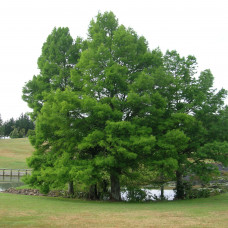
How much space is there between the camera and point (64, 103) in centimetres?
1695

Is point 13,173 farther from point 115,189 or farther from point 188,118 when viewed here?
point 188,118

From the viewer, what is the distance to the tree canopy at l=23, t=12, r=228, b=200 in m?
17.0

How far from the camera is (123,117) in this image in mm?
19016

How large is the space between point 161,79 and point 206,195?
32.8 feet

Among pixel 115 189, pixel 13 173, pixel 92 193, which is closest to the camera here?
pixel 115 189

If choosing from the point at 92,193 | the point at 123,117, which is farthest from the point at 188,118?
the point at 92,193

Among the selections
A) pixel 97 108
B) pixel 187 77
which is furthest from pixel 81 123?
pixel 187 77

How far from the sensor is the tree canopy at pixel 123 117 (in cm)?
1695

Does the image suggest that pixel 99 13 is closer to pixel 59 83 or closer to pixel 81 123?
pixel 59 83

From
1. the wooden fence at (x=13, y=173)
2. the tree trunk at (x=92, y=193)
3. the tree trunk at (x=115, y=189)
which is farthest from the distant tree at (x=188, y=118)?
the wooden fence at (x=13, y=173)

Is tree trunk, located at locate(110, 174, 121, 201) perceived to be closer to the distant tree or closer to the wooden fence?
the distant tree

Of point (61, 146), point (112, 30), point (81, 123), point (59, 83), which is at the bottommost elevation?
point (61, 146)

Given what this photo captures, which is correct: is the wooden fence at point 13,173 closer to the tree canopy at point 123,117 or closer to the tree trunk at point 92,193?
the tree canopy at point 123,117

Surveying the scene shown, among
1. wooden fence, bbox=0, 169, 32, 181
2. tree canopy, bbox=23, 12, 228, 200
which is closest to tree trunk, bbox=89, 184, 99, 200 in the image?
tree canopy, bbox=23, 12, 228, 200
